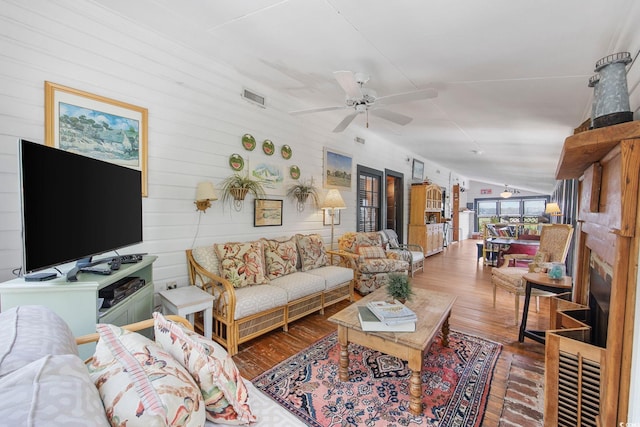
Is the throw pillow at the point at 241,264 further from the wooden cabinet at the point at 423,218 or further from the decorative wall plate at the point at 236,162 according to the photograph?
the wooden cabinet at the point at 423,218

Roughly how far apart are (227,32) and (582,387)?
360 cm

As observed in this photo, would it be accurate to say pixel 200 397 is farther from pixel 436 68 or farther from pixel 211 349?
pixel 436 68

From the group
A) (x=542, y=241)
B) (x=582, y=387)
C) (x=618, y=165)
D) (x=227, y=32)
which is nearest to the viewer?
(x=618, y=165)

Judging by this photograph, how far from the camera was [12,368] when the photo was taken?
708 millimetres

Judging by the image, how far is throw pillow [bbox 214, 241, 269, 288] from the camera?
2.96m

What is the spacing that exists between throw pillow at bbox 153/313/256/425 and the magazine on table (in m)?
1.27

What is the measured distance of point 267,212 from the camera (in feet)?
12.5

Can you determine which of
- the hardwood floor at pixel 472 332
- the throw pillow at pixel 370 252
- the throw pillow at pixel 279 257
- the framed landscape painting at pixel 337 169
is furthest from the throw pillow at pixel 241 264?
the framed landscape painting at pixel 337 169

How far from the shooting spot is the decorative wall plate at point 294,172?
4.17 metres

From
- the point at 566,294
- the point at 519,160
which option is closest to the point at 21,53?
the point at 566,294

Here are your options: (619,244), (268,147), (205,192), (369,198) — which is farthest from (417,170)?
(619,244)

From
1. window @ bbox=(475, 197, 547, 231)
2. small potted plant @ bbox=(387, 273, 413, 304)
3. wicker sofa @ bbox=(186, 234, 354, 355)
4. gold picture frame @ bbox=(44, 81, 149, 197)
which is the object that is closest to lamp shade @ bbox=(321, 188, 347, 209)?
wicker sofa @ bbox=(186, 234, 354, 355)

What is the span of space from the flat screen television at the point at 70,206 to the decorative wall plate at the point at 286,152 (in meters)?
2.05

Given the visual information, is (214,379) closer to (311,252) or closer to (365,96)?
(365,96)
